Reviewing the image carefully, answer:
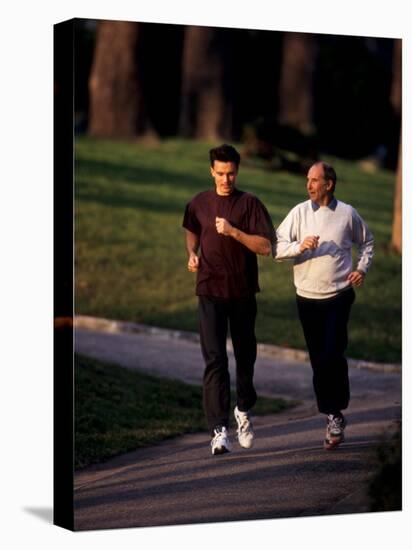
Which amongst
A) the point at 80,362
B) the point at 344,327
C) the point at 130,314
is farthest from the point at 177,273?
the point at 344,327

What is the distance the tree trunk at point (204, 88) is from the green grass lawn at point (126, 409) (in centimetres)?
202

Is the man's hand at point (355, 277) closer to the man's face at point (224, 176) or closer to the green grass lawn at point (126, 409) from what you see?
the man's face at point (224, 176)

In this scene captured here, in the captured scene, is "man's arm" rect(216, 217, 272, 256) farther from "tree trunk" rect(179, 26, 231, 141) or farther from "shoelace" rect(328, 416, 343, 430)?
A: "tree trunk" rect(179, 26, 231, 141)

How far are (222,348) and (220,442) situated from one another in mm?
676

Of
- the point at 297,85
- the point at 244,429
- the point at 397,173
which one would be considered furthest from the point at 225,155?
the point at 397,173

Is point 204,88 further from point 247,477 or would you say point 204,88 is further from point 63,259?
point 247,477

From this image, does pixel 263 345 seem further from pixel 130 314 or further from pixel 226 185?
pixel 226 185

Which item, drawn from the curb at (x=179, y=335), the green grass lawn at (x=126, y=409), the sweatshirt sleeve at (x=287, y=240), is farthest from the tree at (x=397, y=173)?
the sweatshirt sleeve at (x=287, y=240)

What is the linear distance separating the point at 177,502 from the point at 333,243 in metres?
2.07

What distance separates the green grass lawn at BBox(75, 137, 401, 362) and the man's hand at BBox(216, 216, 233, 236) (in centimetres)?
52

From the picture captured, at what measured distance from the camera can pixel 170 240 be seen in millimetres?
14328

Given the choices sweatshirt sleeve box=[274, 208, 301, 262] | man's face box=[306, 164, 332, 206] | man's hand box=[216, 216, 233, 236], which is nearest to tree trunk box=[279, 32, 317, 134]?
→ man's face box=[306, 164, 332, 206]

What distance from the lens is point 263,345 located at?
42.8 ft

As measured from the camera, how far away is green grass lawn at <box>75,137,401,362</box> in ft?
38.3
